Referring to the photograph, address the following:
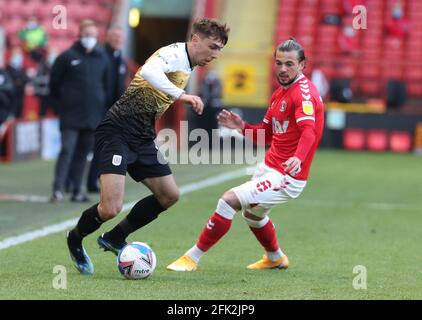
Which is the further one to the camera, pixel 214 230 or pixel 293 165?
pixel 214 230

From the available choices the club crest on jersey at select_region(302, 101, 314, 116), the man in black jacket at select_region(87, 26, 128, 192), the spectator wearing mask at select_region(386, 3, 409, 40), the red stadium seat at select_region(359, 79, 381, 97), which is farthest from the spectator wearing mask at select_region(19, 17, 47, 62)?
the club crest on jersey at select_region(302, 101, 314, 116)

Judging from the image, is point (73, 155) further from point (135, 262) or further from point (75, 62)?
point (135, 262)

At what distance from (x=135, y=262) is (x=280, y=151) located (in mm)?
1475

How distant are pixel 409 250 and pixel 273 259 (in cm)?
174

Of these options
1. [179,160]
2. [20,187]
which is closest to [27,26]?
[179,160]

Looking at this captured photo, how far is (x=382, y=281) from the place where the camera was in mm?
7793

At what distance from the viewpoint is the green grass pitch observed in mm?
7258

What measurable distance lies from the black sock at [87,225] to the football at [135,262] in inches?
11.0

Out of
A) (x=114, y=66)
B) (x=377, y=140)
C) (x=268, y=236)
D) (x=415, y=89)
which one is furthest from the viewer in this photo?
A: (x=415, y=89)

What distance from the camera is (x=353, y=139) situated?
76.4 feet

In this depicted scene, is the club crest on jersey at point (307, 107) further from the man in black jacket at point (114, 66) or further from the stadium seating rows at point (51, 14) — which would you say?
the stadium seating rows at point (51, 14)

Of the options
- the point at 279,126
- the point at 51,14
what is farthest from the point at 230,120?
the point at 51,14

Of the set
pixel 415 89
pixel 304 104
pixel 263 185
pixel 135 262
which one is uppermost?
pixel 304 104

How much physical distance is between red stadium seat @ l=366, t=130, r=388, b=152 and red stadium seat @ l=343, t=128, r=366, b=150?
0.13 meters
